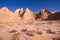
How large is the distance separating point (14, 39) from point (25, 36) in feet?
3.20

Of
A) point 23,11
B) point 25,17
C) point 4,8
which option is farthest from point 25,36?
point 23,11

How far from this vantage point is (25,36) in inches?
380

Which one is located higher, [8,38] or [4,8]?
[4,8]

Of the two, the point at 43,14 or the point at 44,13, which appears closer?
the point at 43,14

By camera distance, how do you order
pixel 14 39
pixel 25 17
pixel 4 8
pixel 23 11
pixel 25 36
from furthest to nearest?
pixel 23 11, pixel 25 17, pixel 4 8, pixel 25 36, pixel 14 39

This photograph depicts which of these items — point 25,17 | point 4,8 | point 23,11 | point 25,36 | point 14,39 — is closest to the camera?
point 14,39

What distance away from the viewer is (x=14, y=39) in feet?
29.7

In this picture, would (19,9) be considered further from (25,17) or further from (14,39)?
(14,39)

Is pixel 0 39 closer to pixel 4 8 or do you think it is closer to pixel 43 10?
pixel 4 8

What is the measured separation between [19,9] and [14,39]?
5326cm

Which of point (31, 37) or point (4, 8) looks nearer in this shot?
point (31, 37)

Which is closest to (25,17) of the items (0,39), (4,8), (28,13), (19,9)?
(28,13)

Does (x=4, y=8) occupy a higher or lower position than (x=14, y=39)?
higher

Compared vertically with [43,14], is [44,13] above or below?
above
